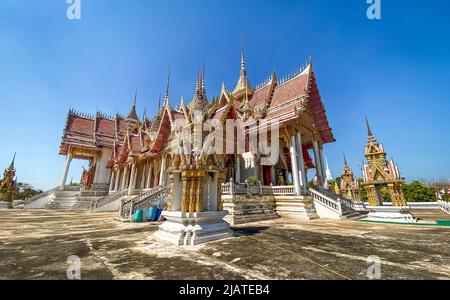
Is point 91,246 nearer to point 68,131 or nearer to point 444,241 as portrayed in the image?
point 444,241

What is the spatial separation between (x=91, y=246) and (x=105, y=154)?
89.2ft

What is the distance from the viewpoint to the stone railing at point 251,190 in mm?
9430

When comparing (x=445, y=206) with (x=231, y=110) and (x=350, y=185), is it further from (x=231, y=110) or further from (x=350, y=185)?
(x=231, y=110)

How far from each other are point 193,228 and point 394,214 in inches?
421

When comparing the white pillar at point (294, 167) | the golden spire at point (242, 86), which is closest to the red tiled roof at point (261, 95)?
the golden spire at point (242, 86)

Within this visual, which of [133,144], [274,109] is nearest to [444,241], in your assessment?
[274,109]

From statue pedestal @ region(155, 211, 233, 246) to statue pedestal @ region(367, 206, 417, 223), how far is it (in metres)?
9.37

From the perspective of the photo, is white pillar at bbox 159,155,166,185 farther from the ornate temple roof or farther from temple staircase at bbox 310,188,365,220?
temple staircase at bbox 310,188,365,220

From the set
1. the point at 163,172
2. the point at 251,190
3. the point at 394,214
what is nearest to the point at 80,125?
the point at 163,172

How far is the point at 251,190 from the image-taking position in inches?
419

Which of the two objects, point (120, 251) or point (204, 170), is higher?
point (204, 170)

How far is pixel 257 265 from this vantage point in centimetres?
273

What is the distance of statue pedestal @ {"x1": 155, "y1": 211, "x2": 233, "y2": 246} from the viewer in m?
4.20
